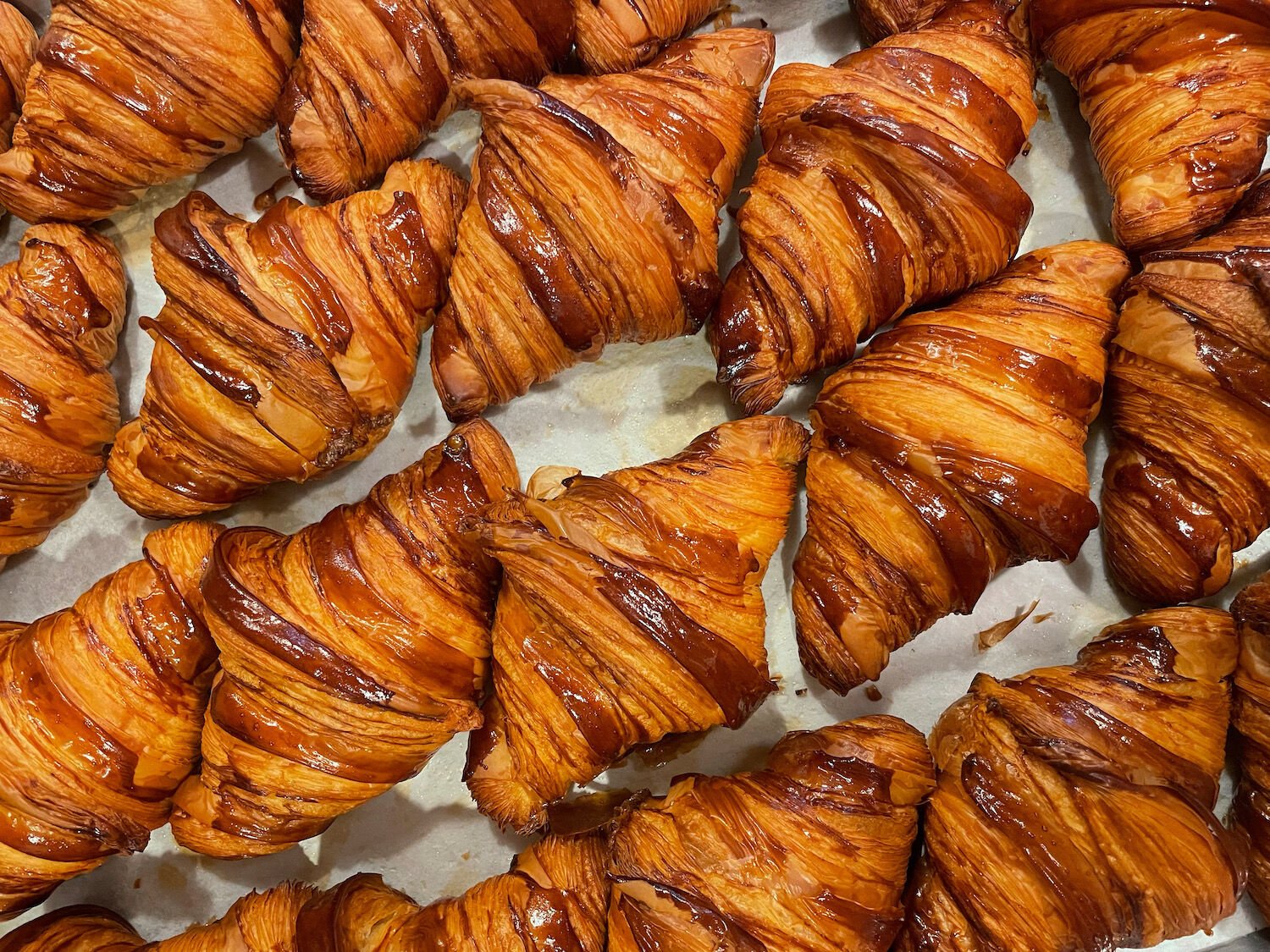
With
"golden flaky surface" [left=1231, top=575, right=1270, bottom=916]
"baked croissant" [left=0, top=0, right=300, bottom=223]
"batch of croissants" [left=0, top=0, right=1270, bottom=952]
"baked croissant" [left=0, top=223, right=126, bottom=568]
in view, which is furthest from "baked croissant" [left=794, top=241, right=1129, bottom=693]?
"baked croissant" [left=0, top=223, right=126, bottom=568]

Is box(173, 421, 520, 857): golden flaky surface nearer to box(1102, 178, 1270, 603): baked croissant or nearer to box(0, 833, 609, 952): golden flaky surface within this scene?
box(0, 833, 609, 952): golden flaky surface

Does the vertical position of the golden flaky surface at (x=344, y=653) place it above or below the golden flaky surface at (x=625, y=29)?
below

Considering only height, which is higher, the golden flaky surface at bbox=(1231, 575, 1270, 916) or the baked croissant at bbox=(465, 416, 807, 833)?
the baked croissant at bbox=(465, 416, 807, 833)

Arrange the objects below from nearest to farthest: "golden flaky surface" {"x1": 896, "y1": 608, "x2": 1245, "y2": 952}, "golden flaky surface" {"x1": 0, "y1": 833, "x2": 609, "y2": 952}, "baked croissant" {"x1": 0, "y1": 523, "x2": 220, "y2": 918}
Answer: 1. "golden flaky surface" {"x1": 896, "y1": 608, "x2": 1245, "y2": 952}
2. "golden flaky surface" {"x1": 0, "y1": 833, "x2": 609, "y2": 952}
3. "baked croissant" {"x1": 0, "y1": 523, "x2": 220, "y2": 918}

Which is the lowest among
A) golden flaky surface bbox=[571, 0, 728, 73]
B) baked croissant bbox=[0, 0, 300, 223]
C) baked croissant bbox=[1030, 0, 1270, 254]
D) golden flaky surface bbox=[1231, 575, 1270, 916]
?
golden flaky surface bbox=[1231, 575, 1270, 916]

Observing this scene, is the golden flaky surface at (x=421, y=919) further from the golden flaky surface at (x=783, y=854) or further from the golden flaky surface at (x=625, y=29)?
the golden flaky surface at (x=625, y=29)

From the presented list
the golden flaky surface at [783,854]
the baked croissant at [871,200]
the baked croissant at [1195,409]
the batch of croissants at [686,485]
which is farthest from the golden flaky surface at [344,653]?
the baked croissant at [1195,409]

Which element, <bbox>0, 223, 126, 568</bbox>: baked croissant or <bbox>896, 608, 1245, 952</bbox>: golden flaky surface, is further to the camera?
<bbox>0, 223, 126, 568</bbox>: baked croissant

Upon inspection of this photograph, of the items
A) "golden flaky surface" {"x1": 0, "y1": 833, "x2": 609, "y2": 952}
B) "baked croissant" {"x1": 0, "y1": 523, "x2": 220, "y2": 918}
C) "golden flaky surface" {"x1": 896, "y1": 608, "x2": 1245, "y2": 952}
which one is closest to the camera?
"golden flaky surface" {"x1": 896, "y1": 608, "x2": 1245, "y2": 952}
